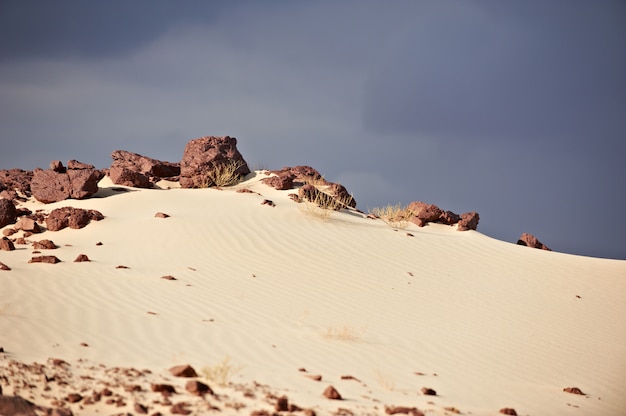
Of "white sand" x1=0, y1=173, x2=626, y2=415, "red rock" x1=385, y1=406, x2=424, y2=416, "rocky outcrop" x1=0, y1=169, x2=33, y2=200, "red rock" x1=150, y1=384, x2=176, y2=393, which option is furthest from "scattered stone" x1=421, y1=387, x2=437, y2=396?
"rocky outcrop" x1=0, y1=169, x2=33, y2=200

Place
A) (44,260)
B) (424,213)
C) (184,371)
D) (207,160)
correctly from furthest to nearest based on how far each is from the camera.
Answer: (207,160), (424,213), (44,260), (184,371)

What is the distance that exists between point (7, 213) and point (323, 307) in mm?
8501

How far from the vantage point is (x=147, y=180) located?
59.3 ft

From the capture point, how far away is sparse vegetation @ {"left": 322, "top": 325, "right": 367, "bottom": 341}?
7.91m

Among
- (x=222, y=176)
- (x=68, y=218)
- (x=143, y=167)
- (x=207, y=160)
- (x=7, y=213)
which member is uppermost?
(x=207, y=160)

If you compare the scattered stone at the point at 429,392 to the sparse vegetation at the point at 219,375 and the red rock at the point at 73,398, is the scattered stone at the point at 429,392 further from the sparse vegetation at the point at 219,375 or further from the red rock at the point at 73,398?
the red rock at the point at 73,398

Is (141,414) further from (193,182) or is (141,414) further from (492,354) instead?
(193,182)

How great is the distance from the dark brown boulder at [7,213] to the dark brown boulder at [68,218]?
1.08 meters

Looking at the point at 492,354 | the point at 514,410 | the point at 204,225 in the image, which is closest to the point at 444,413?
the point at 514,410

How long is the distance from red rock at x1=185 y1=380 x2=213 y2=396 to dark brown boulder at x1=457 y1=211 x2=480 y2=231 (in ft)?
43.1

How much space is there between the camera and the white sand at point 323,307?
6.57 m

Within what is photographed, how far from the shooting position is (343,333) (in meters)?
7.92

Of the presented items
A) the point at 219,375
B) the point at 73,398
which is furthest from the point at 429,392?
the point at 73,398

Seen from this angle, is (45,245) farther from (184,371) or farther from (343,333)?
(184,371)
